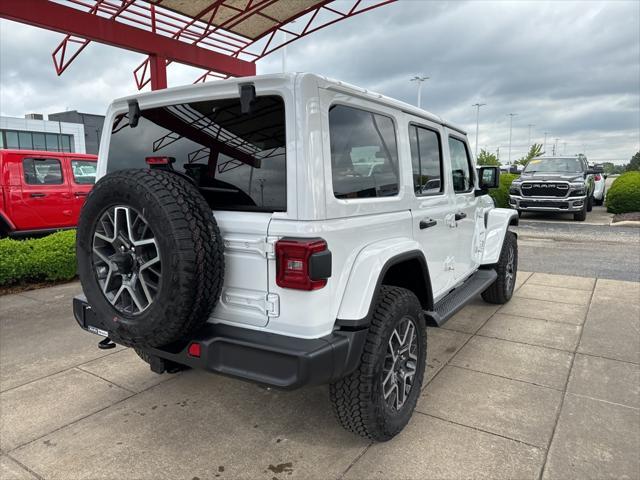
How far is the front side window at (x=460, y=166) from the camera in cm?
395

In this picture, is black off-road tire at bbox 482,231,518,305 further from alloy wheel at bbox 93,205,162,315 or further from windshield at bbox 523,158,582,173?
windshield at bbox 523,158,582,173

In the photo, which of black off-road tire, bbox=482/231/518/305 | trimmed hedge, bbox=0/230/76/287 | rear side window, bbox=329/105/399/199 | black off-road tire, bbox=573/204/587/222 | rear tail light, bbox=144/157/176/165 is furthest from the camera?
black off-road tire, bbox=573/204/587/222

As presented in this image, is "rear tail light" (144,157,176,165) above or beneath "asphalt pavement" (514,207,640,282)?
above

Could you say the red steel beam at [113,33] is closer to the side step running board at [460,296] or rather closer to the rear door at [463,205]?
the rear door at [463,205]

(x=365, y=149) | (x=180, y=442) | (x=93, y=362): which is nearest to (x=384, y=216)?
(x=365, y=149)

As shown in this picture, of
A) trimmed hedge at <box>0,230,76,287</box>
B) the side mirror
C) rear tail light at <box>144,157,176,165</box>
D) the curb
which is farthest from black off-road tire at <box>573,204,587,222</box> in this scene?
rear tail light at <box>144,157,176,165</box>

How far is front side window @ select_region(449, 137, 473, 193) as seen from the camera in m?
3.95

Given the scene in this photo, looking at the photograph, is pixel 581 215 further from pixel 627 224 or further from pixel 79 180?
pixel 79 180

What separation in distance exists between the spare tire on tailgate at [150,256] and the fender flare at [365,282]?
64cm

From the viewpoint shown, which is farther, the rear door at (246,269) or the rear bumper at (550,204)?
the rear bumper at (550,204)

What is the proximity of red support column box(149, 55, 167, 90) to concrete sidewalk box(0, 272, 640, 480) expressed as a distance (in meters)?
6.09

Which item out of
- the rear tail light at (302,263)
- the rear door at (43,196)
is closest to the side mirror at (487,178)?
the rear tail light at (302,263)

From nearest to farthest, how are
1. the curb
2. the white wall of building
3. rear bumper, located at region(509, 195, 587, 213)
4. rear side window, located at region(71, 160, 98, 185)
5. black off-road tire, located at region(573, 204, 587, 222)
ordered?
rear side window, located at region(71, 160, 98, 185) < the curb < rear bumper, located at region(509, 195, 587, 213) < black off-road tire, located at region(573, 204, 587, 222) < the white wall of building

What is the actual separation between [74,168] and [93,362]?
6.25 metres
